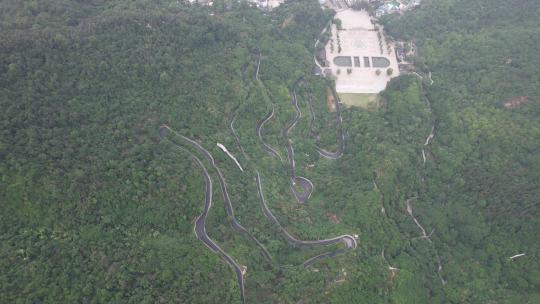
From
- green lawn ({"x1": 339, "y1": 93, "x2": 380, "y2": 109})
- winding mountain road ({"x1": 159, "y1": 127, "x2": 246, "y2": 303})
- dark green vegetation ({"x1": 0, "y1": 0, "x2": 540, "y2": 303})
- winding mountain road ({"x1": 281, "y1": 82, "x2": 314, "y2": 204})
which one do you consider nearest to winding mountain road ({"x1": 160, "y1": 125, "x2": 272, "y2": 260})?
dark green vegetation ({"x1": 0, "y1": 0, "x2": 540, "y2": 303})

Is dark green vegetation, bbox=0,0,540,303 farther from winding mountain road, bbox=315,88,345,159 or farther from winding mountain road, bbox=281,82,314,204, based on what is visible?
winding mountain road, bbox=315,88,345,159

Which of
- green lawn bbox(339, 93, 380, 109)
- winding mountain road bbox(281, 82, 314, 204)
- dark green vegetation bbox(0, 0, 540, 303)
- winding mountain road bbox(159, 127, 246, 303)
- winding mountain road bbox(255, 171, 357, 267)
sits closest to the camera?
dark green vegetation bbox(0, 0, 540, 303)

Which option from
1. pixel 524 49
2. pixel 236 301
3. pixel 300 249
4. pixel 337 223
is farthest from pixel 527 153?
pixel 236 301

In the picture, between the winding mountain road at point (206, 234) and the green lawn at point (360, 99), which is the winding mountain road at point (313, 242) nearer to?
the winding mountain road at point (206, 234)

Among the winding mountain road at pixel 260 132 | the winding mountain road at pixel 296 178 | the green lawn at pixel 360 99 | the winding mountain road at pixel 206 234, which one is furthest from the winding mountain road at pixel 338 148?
the winding mountain road at pixel 206 234

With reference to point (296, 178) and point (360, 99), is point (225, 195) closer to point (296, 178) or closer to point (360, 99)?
point (296, 178)

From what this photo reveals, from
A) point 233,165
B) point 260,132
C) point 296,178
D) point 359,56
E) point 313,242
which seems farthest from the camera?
point 359,56

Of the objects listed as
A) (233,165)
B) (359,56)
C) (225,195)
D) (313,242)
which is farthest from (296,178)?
(359,56)

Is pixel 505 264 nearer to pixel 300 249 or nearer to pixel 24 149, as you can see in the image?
pixel 300 249
